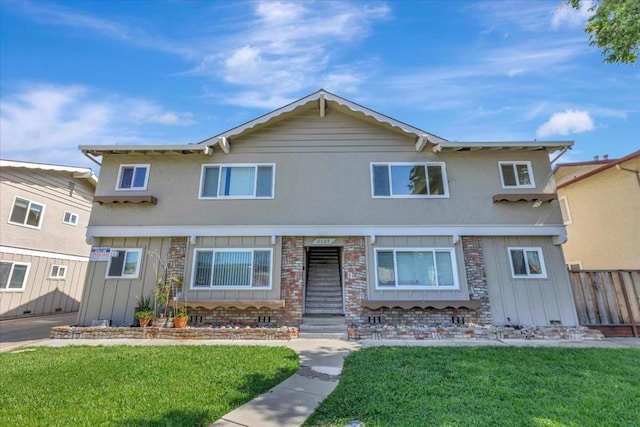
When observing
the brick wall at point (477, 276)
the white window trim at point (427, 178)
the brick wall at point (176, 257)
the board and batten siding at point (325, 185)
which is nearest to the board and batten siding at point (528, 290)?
the brick wall at point (477, 276)

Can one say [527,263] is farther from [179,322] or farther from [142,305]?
[142,305]

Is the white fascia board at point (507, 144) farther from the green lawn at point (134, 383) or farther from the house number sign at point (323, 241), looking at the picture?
the green lawn at point (134, 383)

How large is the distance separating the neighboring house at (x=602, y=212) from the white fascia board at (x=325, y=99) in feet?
26.6

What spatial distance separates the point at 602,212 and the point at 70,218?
25687 millimetres

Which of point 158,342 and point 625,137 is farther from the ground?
point 625,137

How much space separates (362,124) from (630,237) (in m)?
11.3

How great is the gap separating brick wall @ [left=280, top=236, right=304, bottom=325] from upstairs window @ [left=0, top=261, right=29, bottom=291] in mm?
12619

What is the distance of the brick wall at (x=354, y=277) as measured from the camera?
29.9 ft

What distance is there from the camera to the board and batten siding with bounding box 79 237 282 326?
30.3 ft

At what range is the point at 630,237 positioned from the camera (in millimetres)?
11312

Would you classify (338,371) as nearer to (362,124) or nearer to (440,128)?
(362,124)

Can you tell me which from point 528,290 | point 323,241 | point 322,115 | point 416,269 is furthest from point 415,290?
point 322,115

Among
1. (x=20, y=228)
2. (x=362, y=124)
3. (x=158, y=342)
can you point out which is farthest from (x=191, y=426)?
(x=20, y=228)

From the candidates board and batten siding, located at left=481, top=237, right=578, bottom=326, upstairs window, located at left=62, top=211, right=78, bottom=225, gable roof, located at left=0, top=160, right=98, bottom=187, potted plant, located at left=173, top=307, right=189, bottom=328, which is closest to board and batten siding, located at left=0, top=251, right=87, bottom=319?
upstairs window, located at left=62, top=211, right=78, bottom=225
